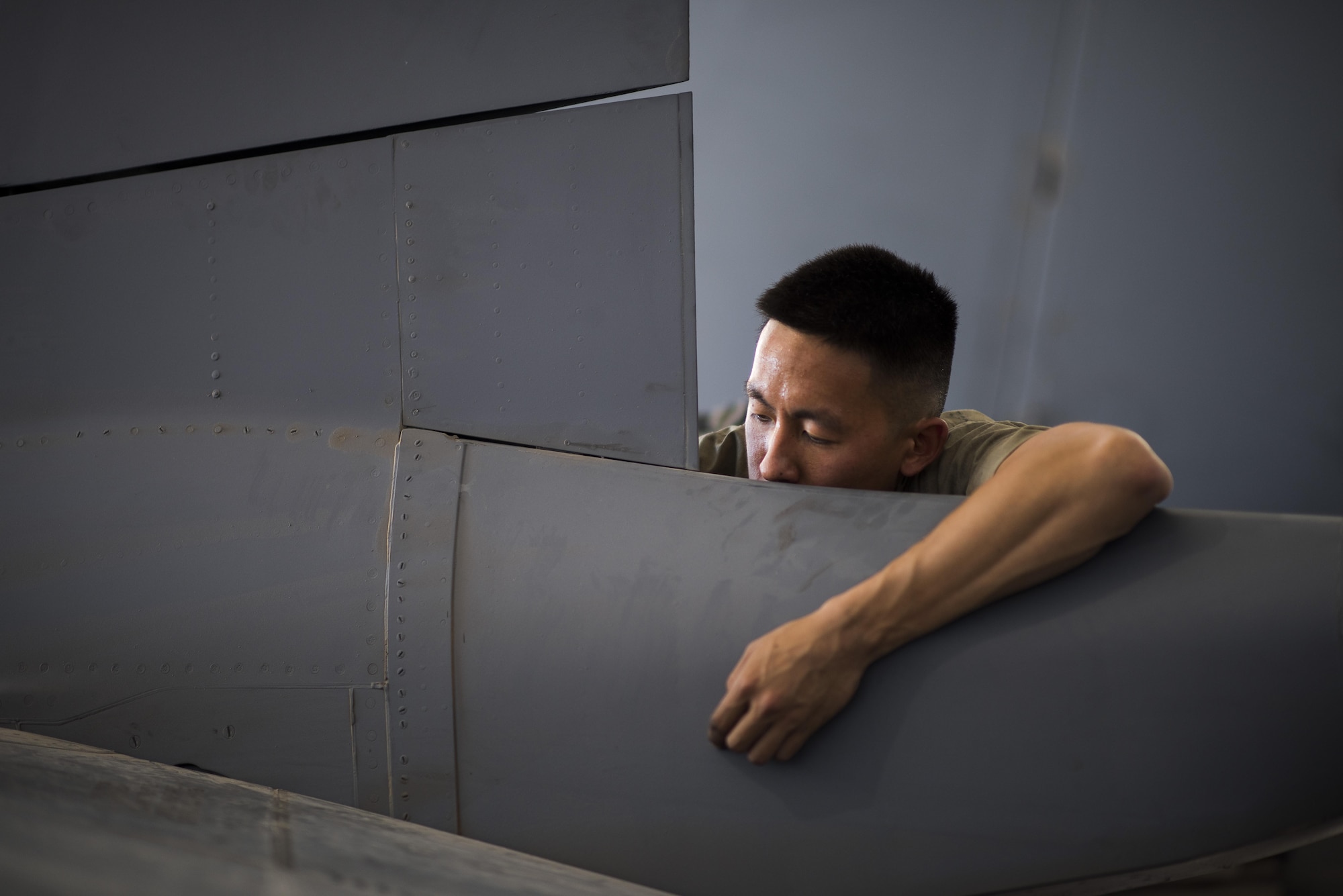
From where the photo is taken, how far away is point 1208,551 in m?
0.83

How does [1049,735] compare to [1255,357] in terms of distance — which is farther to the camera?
[1255,357]

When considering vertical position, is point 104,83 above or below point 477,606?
above

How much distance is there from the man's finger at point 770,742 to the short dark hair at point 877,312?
20.0 inches

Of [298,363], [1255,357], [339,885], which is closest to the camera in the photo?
[339,885]

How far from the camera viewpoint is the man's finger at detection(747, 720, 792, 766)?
2.57ft

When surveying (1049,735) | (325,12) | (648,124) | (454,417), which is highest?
(325,12)

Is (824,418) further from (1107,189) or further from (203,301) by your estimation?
(1107,189)

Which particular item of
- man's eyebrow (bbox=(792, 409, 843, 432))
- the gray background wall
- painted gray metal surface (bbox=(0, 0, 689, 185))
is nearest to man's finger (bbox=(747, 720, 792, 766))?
man's eyebrow (bbox=(792, 409, 843, 432))

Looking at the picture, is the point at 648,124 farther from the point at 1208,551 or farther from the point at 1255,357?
the point at 1255,357

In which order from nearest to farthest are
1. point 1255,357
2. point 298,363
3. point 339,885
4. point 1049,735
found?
point 339,885
point 1049,735
point 298,363
point 1255,357

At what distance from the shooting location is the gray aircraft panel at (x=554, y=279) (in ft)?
2.97

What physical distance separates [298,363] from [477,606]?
0.35m

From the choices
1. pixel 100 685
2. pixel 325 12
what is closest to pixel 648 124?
pixel 325 12

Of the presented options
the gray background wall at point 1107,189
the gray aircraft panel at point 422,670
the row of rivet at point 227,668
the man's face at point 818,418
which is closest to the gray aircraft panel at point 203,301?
the gray aircraft panel at point 422,670
